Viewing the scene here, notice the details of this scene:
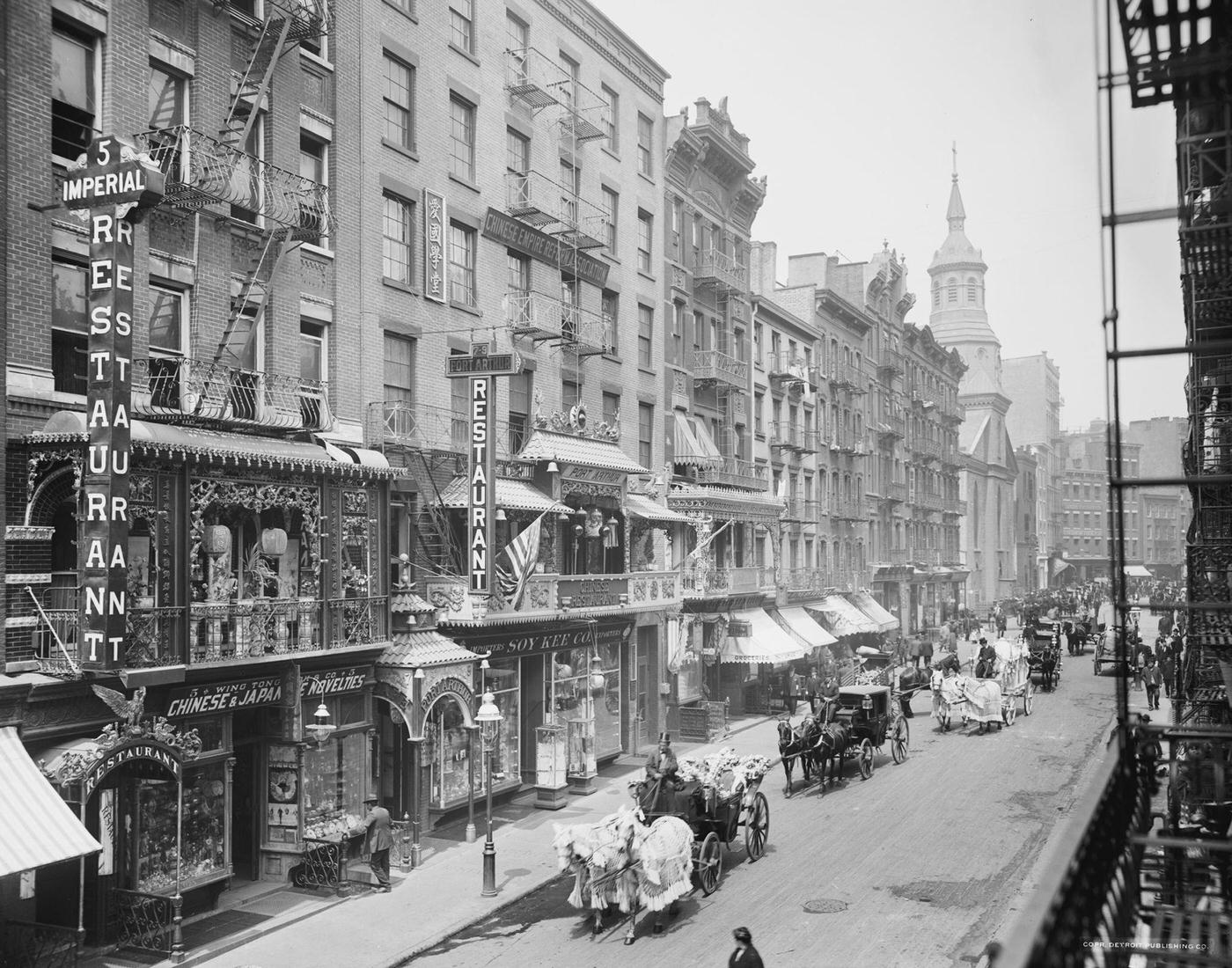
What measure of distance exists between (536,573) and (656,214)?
1566 centimetres

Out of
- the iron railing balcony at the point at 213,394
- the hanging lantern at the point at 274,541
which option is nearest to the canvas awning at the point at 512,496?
the iron railing balcony at the point at 213,394

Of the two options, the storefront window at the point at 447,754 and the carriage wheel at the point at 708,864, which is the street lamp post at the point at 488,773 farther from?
the carriage wheel at the point at 708,864

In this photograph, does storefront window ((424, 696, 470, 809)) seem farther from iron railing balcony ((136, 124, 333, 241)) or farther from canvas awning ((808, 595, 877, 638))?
canvas awning ((808, 595, 877, 638))

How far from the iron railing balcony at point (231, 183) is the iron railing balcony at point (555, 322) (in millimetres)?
6693

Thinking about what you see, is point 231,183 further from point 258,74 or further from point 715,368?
point 715,368

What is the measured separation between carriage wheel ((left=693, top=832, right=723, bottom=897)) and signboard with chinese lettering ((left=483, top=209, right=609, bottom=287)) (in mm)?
16023

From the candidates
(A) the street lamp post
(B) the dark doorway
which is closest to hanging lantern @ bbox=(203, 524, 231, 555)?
(B) the dark doorway

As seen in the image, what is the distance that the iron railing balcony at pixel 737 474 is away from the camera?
1533 inches

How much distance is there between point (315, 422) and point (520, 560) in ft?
19.6

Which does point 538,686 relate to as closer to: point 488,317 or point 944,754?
point 488,317

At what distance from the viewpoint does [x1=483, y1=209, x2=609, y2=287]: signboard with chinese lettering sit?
2767 cm

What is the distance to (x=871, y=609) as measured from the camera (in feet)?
181

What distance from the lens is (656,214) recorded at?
37031 millimetres

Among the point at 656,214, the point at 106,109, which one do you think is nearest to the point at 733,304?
the point at 656,214
